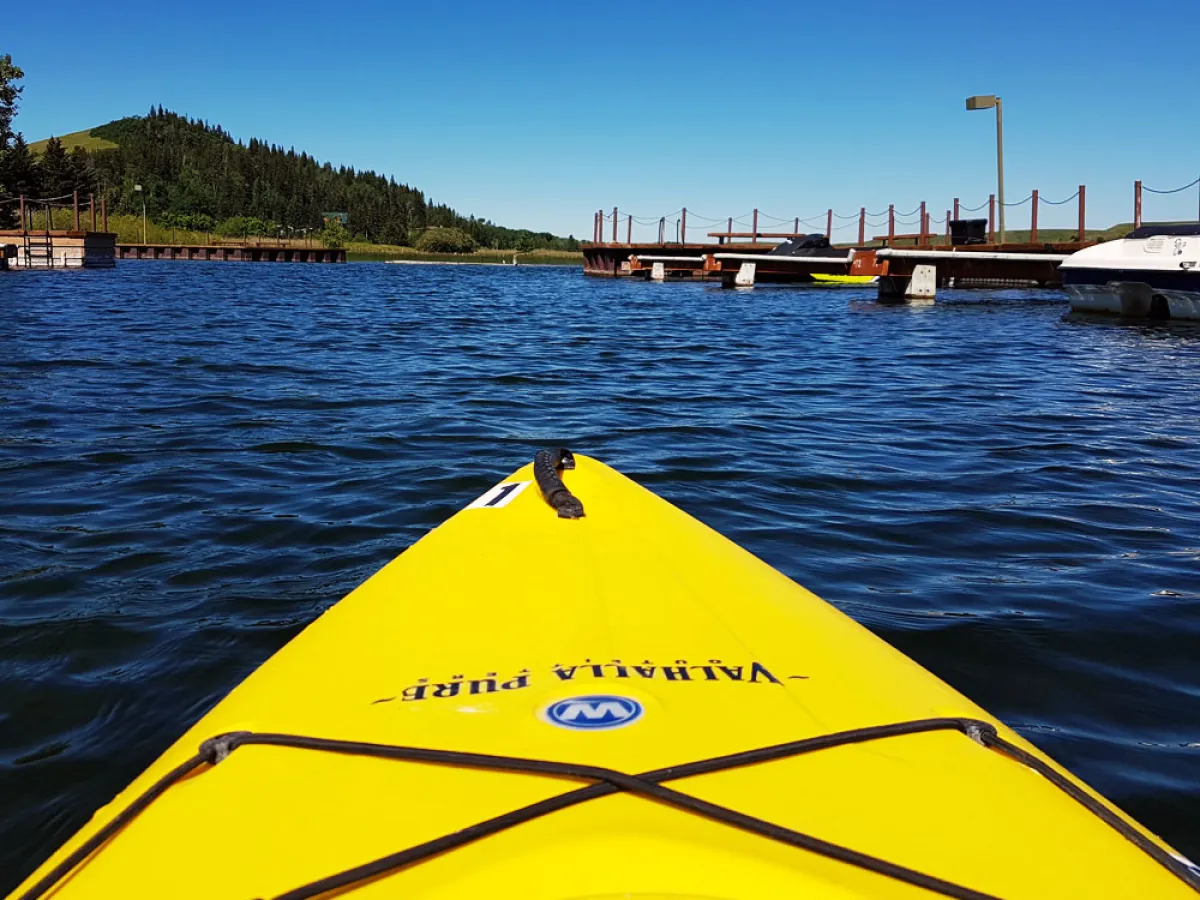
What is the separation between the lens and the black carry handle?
2791 mm

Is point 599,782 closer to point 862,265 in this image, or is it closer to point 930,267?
point 930,267

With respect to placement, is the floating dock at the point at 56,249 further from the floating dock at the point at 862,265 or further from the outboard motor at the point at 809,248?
the outboard motor at the point at 809,248

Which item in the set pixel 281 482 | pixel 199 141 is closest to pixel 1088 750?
pixel 281 482

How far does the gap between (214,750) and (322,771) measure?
0.76 feet

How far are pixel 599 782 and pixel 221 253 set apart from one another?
8573 centimetres

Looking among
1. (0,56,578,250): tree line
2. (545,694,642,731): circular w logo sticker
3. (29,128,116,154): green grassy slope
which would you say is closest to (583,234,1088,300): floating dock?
(545,694,642,731): circular w logo sticker

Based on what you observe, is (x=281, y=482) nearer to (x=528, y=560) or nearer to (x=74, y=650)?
(x=74, y=650)

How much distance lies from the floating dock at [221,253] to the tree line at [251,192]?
21.5 m

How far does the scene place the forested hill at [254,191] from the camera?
4811 inches

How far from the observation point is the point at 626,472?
5.50 m

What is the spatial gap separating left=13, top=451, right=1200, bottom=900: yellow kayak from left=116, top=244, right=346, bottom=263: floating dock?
80.6 m

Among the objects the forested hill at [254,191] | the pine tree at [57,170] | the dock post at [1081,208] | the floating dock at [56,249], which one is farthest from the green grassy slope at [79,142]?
the dock post at [1081,208]

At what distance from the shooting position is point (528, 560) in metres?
2.42

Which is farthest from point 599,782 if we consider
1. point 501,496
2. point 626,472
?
point 626,472
